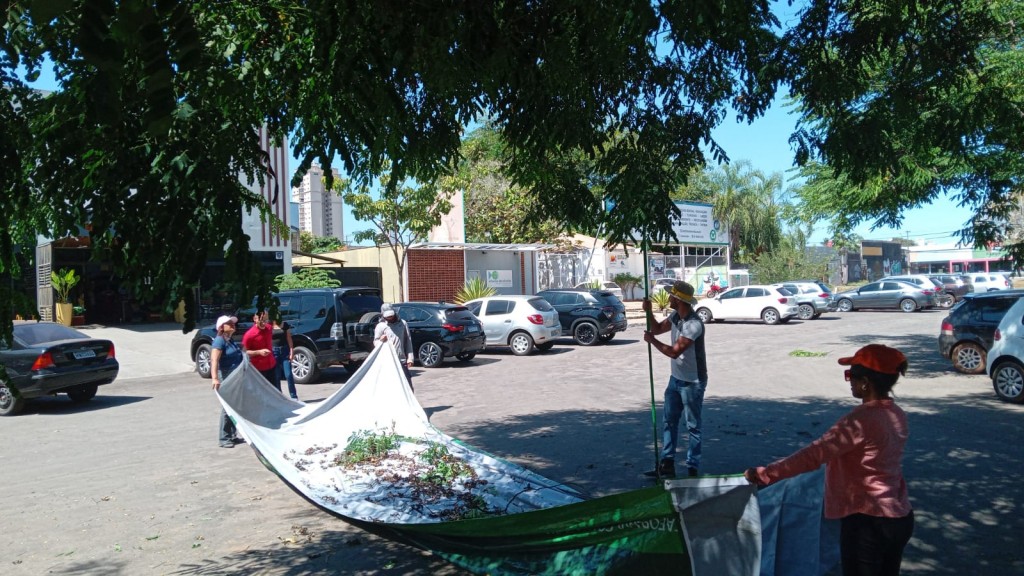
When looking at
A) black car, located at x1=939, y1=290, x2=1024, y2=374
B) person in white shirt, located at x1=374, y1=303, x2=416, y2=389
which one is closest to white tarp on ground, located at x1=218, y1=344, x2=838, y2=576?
person in white shirt, located at x1=374, y1=303, x2=416, y2=389

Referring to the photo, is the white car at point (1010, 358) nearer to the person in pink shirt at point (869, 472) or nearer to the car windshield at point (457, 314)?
the person in pink shirt at point (869, 472)

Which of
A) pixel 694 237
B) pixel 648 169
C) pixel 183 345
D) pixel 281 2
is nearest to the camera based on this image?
pixel 281 2

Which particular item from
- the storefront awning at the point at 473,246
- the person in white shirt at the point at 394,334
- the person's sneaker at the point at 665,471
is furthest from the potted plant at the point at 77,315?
the person's sneaker at the point at 665,471

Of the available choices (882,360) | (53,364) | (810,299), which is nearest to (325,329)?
(53,364)

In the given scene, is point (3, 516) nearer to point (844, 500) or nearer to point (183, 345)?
point (844, 500)

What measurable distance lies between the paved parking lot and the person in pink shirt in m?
1.74

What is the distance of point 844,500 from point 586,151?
12.3 feet

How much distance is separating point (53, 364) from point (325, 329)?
4549mm

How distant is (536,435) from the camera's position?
853 cm

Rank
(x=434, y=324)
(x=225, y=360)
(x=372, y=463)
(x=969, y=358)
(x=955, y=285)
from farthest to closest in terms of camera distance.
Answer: (x=955, y=285)
(x=434, y=324)
(x=969, y=358)
(x=225, y=360)
(x=372, y=463)

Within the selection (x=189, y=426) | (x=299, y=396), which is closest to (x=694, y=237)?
(x=299, y=396)

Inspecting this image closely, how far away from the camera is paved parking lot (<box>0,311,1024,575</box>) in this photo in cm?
504

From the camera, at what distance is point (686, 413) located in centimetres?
654

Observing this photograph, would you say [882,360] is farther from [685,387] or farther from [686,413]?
[686,413]
